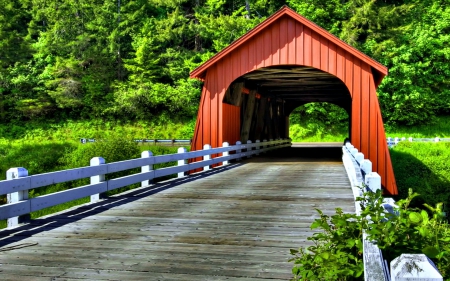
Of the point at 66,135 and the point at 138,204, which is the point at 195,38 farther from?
the point at 138,204

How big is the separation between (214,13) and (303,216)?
160 ft

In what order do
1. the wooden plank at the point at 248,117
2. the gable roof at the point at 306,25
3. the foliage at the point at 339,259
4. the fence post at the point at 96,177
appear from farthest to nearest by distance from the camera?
the wooden plank at the point at 248,117
the gable roof at the point at 306,25
the fence post at the point at 96,177
the foliage at the point at 339,259

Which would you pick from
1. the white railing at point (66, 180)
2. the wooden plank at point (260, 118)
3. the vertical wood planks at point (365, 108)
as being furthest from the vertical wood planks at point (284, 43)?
the wooden plank at point (260, 118)

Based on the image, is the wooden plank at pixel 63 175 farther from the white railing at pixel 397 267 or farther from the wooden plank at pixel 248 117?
the wooden plank at pixel 248 117

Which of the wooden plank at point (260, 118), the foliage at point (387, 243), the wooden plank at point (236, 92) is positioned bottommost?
the foliage at point (387, 243)

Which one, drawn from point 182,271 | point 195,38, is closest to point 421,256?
point 182,271

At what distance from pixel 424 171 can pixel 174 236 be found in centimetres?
2222

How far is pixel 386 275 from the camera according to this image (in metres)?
2.71

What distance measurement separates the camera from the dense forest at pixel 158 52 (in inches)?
1721

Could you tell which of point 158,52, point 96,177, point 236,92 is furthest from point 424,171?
point 158,52

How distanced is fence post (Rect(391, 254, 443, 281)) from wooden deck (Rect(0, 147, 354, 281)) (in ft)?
7.92

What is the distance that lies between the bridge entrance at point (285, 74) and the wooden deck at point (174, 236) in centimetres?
589

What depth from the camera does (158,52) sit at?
2064 inches

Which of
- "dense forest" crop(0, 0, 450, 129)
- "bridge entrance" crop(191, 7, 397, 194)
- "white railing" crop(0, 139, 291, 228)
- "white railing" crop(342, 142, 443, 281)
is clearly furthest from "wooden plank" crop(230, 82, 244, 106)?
"dense forest" crop(0, 0, 450, 129)
